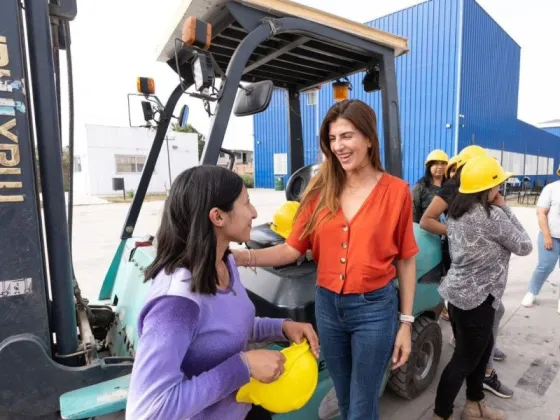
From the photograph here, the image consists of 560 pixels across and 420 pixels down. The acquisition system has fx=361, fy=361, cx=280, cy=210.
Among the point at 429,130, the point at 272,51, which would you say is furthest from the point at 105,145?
the point at 272,51

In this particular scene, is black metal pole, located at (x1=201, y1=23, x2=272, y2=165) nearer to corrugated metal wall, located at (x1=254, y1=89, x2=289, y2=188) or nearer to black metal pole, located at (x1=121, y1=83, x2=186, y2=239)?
black metal pole, located at (x1=121, y1=83, x2=186, y2=239)

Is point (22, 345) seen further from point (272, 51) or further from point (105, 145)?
point (105, 145)

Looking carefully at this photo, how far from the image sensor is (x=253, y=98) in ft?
5.87

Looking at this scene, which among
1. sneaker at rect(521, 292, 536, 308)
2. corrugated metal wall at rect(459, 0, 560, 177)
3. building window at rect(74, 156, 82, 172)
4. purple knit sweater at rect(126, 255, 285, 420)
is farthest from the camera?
building window at rect(74, 156, 82, 172)

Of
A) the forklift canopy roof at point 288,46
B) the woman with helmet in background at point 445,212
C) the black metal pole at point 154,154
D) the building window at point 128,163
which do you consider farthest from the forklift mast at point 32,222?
the building window at point 128,163

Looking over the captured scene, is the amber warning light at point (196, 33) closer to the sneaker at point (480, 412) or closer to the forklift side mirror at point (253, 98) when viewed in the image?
the forklift side mirror at point (253, 98)

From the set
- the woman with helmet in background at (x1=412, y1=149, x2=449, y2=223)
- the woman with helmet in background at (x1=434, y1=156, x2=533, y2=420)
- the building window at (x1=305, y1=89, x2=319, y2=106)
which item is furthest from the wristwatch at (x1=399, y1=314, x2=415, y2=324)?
the woman with helmet in background at (x1=412, y1=149, x2=449, y2=223)

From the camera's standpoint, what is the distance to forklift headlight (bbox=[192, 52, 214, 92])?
1703mm

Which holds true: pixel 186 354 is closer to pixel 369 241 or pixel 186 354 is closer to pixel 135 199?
pixel 369 241

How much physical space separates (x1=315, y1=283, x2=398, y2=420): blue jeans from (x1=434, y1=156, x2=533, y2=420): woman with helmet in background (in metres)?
0.78

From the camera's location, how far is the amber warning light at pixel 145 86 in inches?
97.2

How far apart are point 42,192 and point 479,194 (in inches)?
89.1

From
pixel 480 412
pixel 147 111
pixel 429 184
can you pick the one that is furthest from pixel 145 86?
pixel 480 412

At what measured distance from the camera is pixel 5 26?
133 cm
